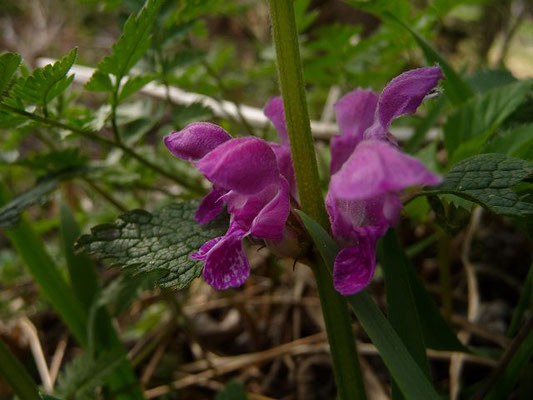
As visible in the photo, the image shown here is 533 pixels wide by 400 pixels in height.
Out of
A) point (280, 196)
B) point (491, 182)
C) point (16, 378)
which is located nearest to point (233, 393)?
point (16, 378)

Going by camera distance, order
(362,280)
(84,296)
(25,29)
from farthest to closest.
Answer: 1. (25,29)
2. (84,296)
3. (362,280)

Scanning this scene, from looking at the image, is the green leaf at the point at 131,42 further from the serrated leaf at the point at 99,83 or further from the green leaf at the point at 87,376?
the green leaf at the point at 87,376

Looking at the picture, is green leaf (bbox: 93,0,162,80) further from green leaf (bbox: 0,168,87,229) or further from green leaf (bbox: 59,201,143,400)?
green leaf (bbox: 59,201,143,400)

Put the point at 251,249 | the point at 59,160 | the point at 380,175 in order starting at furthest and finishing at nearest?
the point at 251,249
the point at 59,160
the point at 380,175

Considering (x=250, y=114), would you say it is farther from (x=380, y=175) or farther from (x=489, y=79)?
(x=380, y=175)

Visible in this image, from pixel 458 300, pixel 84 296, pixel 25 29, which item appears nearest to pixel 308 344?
pixel 458 300

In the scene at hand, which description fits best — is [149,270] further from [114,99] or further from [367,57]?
[367,57]
